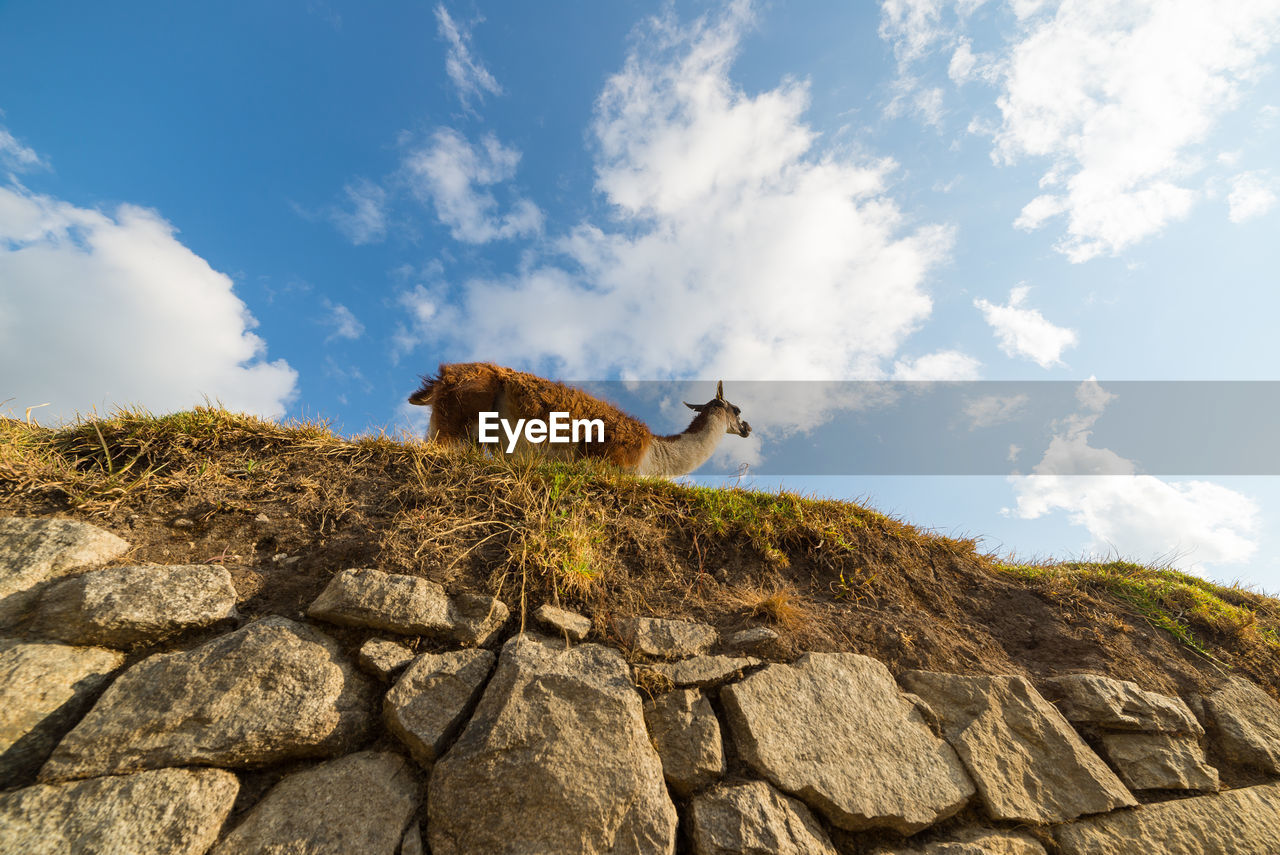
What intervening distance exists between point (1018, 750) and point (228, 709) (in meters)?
4.30

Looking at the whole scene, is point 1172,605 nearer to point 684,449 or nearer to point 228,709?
point 684,449

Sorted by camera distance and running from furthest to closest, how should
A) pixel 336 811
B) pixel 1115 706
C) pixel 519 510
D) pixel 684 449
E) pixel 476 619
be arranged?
pixel 684 449 < pixel 519 510 < pixel 1115 706 < pixel 476 619 < pixel 336 811

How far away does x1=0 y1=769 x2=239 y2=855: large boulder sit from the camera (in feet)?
A: 6.37

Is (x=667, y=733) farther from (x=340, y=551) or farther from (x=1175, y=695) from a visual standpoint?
(x=1175, y=695)

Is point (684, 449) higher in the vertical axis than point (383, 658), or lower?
higher

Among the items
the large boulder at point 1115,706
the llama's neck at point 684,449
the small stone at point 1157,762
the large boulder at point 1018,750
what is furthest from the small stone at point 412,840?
the llama's neck at point 684,449

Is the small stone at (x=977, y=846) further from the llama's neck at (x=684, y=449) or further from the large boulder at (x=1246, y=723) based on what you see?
the llama's neck at (x=684, y=449)

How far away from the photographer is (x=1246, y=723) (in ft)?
Answer: 12.5

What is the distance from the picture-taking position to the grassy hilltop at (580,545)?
124 inches

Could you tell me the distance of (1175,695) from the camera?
3.93 meters

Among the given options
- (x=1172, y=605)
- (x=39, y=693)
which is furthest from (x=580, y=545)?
(x=1172, y=605)

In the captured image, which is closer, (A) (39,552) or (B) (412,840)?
(B) (412,840)

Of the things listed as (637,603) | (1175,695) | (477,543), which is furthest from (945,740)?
(477,543)

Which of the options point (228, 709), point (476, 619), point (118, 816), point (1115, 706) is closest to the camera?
point (118, 816)
